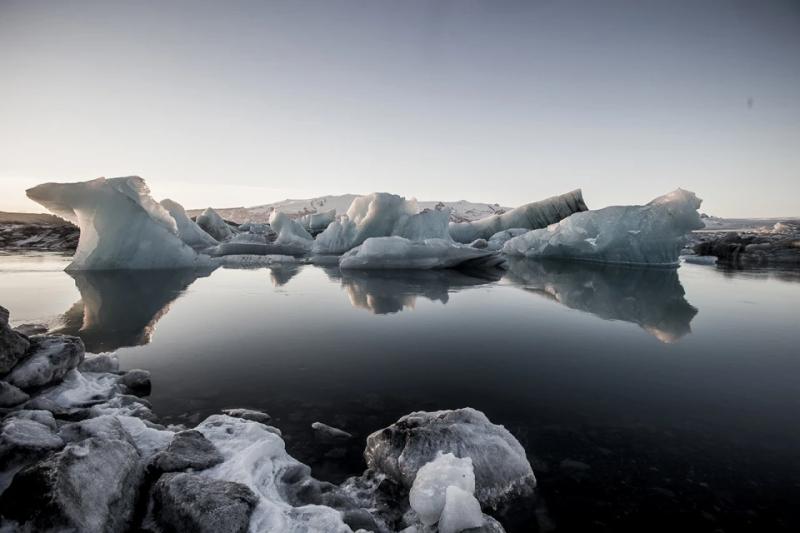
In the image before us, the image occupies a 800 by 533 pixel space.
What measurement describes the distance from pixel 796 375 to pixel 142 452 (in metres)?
5.64

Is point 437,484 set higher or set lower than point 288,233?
lower

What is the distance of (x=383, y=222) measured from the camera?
17.8 m

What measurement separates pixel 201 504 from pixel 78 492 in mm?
471

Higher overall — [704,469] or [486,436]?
[486,436]

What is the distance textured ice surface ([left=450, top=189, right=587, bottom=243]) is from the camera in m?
24.0

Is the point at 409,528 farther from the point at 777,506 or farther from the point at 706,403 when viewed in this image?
the point at 706,403

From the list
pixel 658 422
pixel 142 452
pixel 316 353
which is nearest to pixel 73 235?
pixel 316 353

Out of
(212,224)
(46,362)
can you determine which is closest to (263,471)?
(46,362)

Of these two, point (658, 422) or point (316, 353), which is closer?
point (658, 422)

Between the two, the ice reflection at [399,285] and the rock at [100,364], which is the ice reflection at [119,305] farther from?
the ice reflection at [399,285]

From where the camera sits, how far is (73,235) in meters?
24.0

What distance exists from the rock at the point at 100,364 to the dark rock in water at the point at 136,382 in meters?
0.27

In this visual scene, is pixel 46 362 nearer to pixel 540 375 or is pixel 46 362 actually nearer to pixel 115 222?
pixel 540 375

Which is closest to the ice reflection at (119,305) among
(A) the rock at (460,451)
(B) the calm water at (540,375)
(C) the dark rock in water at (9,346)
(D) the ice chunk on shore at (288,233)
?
(B) the calm water at (540,375)
